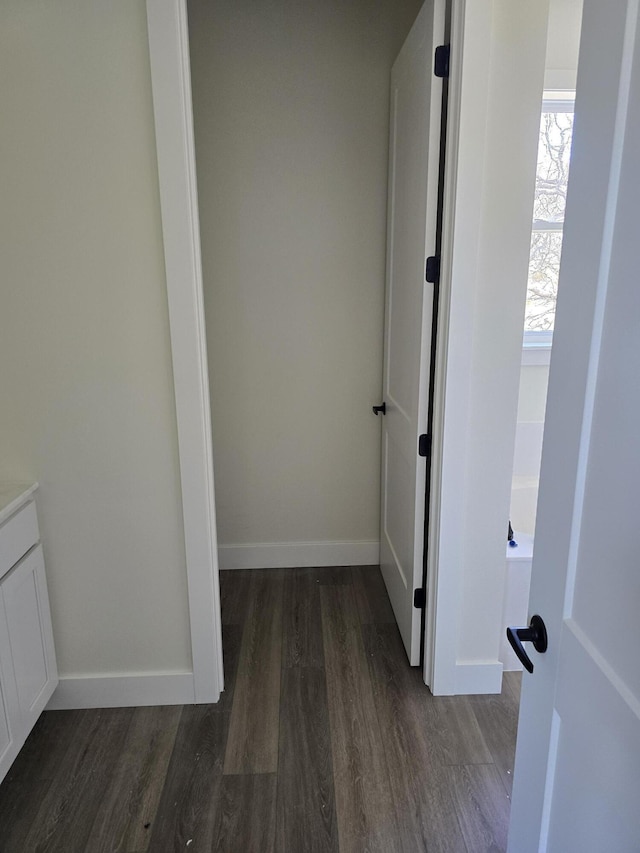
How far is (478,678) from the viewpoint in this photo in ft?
6.77

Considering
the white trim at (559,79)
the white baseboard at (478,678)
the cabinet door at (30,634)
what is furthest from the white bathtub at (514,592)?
the white trim at (559,79)

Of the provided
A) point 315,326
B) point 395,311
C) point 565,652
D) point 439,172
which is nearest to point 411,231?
point 439,172

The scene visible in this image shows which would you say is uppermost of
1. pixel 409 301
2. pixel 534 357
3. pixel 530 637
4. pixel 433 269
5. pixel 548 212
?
pixel 548 212

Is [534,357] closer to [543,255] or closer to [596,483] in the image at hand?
[543,255]

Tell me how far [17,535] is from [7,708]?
478mm

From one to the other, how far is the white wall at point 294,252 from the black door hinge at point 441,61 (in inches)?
36.0

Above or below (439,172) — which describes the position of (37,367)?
below

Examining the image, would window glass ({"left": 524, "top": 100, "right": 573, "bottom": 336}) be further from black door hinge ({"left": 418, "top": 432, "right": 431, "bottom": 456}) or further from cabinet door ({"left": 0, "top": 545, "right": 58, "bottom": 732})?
cabinet door ({"left": 0, "top": 545, "right": 58, "bottom": 732})

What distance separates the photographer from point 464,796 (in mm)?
1653

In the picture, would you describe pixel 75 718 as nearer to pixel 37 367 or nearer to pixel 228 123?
pixel 37 367

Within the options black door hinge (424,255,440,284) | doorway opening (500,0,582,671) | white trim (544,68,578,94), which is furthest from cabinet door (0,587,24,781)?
white trim (544,68,578,94)

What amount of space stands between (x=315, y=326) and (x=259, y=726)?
1725mm

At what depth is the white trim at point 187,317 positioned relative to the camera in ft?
5.19

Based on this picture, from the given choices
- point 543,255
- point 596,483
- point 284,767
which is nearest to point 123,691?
point 284,767
